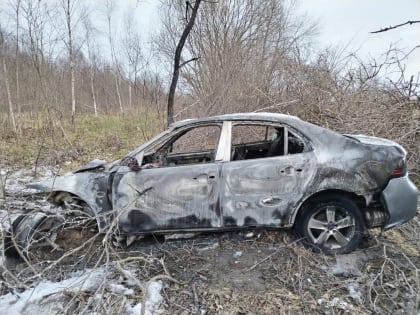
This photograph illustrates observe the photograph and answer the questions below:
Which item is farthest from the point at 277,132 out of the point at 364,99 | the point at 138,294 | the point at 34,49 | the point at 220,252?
the point at 34,49

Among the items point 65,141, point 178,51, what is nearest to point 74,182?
point 178,51

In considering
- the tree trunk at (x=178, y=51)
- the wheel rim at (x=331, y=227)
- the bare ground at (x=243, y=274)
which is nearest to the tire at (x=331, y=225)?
the wheel rim at (x=331, y=227)

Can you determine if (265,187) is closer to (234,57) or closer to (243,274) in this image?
(243,274)

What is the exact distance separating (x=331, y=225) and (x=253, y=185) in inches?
38.9

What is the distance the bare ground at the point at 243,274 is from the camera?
2.66 meters

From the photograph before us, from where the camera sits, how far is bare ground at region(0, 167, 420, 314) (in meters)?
2.66

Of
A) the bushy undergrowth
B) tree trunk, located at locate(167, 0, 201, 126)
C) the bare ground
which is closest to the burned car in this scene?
the bare ground

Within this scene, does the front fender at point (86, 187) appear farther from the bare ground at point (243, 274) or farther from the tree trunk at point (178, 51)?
the tree trunk at point (178, 51)

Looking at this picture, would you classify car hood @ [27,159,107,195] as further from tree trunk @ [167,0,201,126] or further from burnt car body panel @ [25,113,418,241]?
tree trunk @ [167,0,201,126]

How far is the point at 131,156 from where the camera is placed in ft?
11.6

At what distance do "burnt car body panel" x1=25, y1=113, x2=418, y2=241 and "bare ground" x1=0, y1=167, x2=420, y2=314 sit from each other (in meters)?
0.35

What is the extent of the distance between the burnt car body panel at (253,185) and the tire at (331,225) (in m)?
0.14

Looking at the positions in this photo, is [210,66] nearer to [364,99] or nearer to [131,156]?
[364,99]

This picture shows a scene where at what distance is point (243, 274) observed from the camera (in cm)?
314
